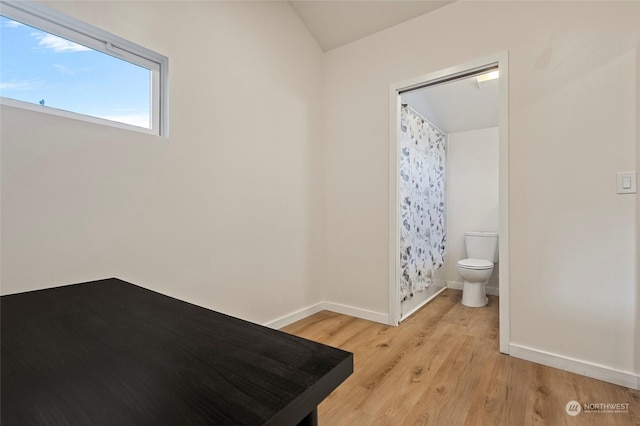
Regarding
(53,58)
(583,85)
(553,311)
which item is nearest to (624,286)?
(553,311)

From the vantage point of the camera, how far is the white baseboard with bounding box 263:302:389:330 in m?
2.53

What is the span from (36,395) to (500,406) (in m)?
1.83

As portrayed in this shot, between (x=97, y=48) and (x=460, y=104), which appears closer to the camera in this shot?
(x=97, y=48)

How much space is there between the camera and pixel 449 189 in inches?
155

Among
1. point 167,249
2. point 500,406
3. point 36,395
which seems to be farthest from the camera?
point 167,249

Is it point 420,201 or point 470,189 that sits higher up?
point 470,189

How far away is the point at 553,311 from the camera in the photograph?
74.4 inches

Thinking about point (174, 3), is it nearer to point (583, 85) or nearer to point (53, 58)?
point (53, 58)

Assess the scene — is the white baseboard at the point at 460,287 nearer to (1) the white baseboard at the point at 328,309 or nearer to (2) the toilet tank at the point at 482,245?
(2) the toilet tank at the point at 482,245

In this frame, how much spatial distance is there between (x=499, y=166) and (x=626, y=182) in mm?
626

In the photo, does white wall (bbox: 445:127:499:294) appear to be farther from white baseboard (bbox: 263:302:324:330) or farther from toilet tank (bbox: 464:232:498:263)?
white baseboard (bbox: 263:302:324:330)

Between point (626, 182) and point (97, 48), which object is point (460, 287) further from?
point (97, 48)

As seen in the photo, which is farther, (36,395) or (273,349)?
(273,349)

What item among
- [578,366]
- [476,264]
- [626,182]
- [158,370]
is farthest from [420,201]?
[158,370]
